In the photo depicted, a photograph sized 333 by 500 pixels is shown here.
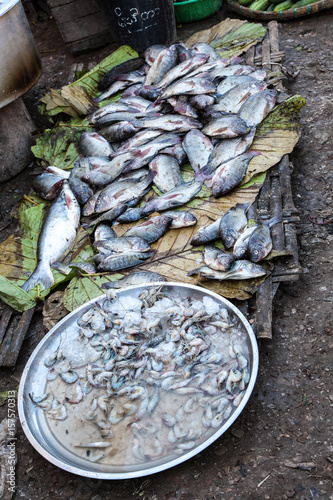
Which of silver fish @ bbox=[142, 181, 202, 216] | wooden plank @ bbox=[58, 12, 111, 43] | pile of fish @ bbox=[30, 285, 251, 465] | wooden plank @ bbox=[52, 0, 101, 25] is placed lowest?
pile of fish @ bbox=[30, 285, 251, 465]

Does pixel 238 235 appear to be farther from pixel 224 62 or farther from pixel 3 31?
pixel 3 31

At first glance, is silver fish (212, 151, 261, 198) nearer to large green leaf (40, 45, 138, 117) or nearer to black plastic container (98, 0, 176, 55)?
large green leaf (40, 45, 138, 117)

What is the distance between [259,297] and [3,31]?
141 inches

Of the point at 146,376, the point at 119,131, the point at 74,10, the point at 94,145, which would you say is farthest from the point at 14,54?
the point at 146,376

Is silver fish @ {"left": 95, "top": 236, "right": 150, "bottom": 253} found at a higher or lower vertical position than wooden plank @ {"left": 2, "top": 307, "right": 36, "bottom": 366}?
higher

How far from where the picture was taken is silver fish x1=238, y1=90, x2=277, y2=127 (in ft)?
13.2

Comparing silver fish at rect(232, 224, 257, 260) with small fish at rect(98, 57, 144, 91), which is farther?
small fish at rect(98, 57, 144, 91)

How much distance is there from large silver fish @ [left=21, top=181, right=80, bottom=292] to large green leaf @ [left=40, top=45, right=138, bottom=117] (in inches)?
61.2

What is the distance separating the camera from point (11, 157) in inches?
199

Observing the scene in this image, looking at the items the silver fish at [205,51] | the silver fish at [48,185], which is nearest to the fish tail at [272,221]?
the silver fish at [48,185]

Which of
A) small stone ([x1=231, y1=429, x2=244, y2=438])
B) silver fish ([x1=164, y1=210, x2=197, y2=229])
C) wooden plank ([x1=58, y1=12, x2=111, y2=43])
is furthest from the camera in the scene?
wooden plank ([x1=58, y1=12, x2=111, y2=43])

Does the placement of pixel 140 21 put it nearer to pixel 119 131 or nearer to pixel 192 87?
pixel 192 87

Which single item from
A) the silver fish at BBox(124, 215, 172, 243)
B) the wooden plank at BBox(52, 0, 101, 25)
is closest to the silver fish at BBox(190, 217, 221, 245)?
the silver fish at BBox(124, 215, 172, 243)

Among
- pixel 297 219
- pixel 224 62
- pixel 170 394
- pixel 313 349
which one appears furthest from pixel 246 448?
pixel 224 62
